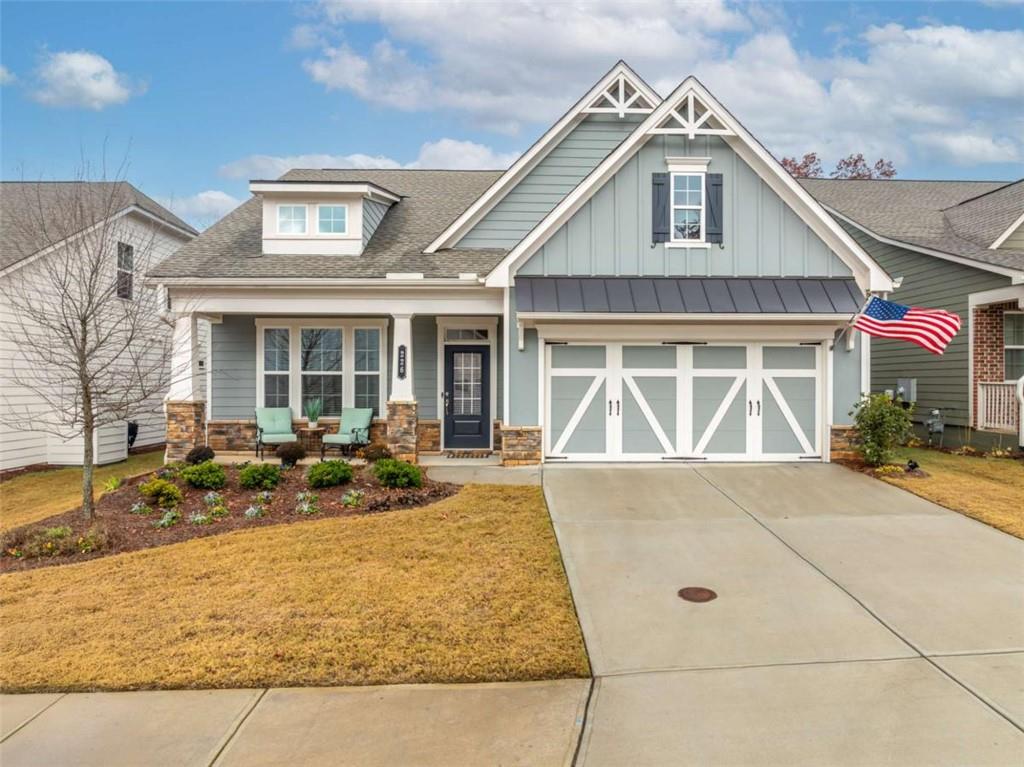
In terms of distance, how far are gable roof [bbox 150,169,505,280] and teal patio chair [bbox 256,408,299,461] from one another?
2.83m

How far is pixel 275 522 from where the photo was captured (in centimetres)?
769

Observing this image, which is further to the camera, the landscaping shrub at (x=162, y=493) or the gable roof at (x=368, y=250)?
the gable roof at (x=368, y=250)

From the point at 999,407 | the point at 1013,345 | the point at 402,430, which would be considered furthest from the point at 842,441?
the point at 402,430

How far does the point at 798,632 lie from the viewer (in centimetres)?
448

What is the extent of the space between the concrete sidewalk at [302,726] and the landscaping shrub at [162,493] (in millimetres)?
4818

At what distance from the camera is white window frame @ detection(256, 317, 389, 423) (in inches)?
511

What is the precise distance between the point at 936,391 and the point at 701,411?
23.0 feet

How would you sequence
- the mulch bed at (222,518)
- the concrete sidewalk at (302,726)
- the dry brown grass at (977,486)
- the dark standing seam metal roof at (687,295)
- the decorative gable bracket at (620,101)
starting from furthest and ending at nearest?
1. the decorative gable bracket at (620,101)
2. the dark standing seam metal roof at (687,295)
3. the dry brown grass at (977,486)
4. the mulch bed at (222,518)
5. the concrete sidewalk at (302,726)

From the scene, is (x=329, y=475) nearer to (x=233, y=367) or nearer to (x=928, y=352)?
(x=233, y=367)

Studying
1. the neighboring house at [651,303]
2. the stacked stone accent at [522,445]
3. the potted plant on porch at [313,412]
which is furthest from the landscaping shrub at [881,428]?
the potted plant on porch at [313,412]

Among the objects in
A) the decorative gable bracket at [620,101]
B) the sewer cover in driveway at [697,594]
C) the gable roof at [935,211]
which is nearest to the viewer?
the sewer cover in driveway at [697,594]

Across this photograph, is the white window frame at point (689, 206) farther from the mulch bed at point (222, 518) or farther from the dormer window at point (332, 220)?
the dormer window at point (332, 220)

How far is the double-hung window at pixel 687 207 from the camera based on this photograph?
10.9 m

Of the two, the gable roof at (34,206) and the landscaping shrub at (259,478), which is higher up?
the gable roof at (34,206)
